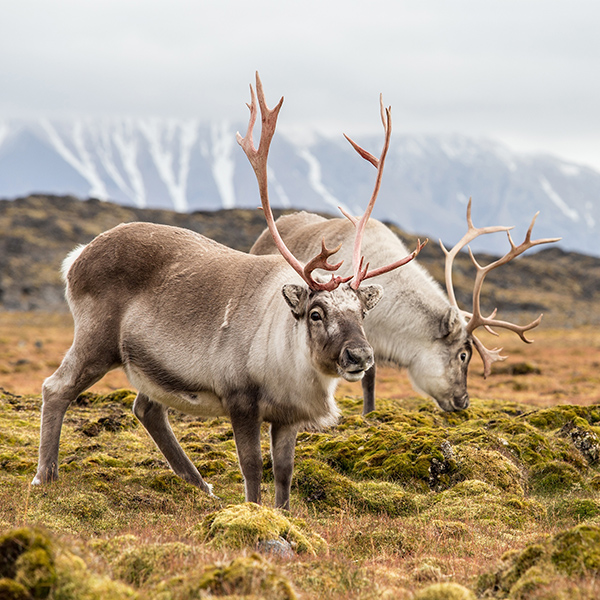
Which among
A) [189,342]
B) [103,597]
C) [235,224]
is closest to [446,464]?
[189,342]

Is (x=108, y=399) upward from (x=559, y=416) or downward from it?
downward

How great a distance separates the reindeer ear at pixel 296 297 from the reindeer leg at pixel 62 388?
2.59 metres

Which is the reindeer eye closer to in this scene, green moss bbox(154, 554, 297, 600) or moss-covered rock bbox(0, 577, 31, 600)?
green moss bbox(154, 554, 297, 600)

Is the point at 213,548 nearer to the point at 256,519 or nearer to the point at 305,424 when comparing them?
the point at 256,519

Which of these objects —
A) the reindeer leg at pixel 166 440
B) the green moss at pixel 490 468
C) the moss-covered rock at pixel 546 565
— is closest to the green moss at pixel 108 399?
the reindeer leg at pixel 166 440

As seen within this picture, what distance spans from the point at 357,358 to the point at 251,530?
1.96 meters

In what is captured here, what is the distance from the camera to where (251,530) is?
19.1 feet

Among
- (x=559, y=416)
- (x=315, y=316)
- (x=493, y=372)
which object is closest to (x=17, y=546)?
(x=315, y=316)

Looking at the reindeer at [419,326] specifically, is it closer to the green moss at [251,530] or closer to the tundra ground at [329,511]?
the tundra ground at [329,511]

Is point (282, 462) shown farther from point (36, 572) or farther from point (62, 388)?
point (36, 572)

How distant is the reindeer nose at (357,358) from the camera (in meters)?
6.95

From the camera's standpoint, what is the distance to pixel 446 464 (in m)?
9.16

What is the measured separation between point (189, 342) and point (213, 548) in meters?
3.05

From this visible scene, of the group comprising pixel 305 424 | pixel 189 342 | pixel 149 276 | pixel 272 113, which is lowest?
pixel 305 424
